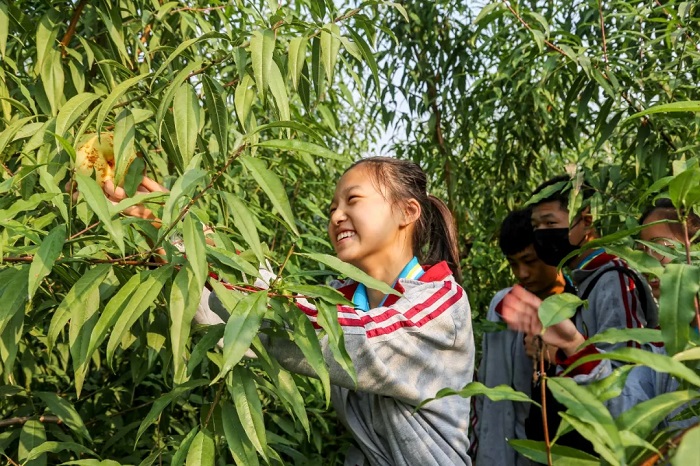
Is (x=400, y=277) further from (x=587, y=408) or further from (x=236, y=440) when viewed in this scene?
(x=587, y=408)

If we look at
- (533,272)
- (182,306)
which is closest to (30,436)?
(182,306)

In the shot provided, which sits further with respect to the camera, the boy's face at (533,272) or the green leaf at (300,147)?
the boy's face at (533,272)

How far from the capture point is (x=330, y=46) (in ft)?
4.93

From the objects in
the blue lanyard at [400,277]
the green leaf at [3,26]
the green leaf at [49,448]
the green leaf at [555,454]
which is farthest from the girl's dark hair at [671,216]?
the green leaf at [3,26]

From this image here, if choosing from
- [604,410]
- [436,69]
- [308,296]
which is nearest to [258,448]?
[308,296]

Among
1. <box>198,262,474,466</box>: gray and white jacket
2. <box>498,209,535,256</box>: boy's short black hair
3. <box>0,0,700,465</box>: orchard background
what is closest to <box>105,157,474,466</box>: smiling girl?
<box>198,262,474,466</box>: gray and white jacket

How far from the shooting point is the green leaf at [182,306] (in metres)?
1.15

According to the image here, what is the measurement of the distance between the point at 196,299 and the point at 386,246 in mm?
682

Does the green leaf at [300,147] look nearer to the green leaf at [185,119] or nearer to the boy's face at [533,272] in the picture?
the green leaf at [185,119]

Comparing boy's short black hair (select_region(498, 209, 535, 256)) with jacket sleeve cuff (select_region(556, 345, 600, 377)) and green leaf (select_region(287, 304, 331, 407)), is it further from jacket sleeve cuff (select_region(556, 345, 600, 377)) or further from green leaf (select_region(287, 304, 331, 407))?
green leaf (select_region(287, 304, 331, 407))

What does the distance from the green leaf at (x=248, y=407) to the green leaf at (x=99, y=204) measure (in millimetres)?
247

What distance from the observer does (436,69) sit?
3.77 metres

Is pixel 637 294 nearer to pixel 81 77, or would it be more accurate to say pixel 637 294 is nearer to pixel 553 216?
pixel 553 216

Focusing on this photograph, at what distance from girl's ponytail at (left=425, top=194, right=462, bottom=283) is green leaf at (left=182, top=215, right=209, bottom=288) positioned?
868 millimetres
